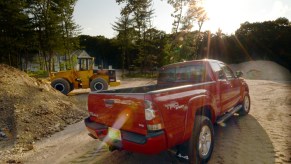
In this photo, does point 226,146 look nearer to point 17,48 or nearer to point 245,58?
point 17,48

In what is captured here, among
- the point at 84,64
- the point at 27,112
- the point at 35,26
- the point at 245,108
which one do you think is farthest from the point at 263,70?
the point at 27,112

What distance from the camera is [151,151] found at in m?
3.13

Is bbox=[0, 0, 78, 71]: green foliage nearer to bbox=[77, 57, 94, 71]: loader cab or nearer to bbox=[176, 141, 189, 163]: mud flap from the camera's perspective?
bbox=[77, 57, 94, 71]: loader cab

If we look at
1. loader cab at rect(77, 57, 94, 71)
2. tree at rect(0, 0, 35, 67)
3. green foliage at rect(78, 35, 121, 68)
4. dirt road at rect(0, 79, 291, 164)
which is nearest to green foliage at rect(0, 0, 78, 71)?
tree at rect(0, 0, 35, 67)

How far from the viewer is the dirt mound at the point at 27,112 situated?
565cm

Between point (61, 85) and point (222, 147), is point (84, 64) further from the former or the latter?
point (222, 147)

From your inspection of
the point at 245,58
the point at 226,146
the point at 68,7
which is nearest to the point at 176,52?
the point at 68,7

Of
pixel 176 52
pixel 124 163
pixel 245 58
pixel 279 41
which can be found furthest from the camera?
pixel 245 58

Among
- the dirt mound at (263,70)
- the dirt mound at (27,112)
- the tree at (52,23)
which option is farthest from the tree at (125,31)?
the dirt mound at (27,112)

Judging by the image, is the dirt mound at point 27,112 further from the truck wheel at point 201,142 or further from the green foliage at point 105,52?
the green foliage at point 105,52

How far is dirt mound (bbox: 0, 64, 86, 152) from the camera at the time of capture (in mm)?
5648

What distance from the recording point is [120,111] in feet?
11.6

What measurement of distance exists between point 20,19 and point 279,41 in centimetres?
4206

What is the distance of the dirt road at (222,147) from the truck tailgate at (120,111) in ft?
3.08
